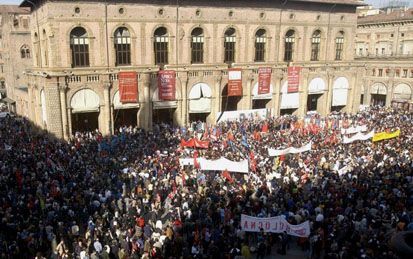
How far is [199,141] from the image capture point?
29656 millimetres

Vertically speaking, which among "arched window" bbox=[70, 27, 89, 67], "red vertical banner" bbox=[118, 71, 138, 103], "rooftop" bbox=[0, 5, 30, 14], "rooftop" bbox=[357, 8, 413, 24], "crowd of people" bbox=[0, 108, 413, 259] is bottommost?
"crowd of people" bbox=[0, 108, 413, 259]

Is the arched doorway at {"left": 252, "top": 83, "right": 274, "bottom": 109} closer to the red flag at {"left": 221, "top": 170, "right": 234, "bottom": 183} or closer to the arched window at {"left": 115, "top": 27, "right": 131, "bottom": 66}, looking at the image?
the arched window at {"left": 115, "top": 27, "right": 131, "bottom": 66}

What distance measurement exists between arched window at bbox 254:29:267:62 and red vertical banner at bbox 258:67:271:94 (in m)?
1.59

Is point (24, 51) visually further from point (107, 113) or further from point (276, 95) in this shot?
point (276, 95)

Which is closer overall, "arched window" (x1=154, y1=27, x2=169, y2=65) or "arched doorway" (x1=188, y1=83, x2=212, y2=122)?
"arched window" (x1=154, y1=27, x2=169, y2=65)

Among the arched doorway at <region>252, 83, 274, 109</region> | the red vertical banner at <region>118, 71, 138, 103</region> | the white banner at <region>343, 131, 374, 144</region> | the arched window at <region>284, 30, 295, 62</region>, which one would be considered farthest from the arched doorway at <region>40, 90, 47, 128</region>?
the white banner at <region>343, 131, 374, 144</region>

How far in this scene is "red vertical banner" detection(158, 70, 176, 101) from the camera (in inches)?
1444

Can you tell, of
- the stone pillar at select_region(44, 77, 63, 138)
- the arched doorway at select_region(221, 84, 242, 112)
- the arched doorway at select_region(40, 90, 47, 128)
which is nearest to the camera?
the stone pillar at select_region(44, 77, 63, 138)

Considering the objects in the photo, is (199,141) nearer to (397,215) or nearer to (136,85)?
(136,85)

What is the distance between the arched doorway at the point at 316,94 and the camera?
45781 millimetres

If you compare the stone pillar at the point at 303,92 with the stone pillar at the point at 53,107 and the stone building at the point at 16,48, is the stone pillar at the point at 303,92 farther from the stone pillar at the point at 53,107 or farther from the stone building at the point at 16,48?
the stone building at the point at 16,48

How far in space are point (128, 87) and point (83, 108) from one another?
4341 millimetres

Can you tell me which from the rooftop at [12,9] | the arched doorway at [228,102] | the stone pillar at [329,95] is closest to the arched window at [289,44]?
the stone pillar at [329,95]

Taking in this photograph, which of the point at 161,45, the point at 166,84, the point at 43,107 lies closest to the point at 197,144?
the point at 166,84
